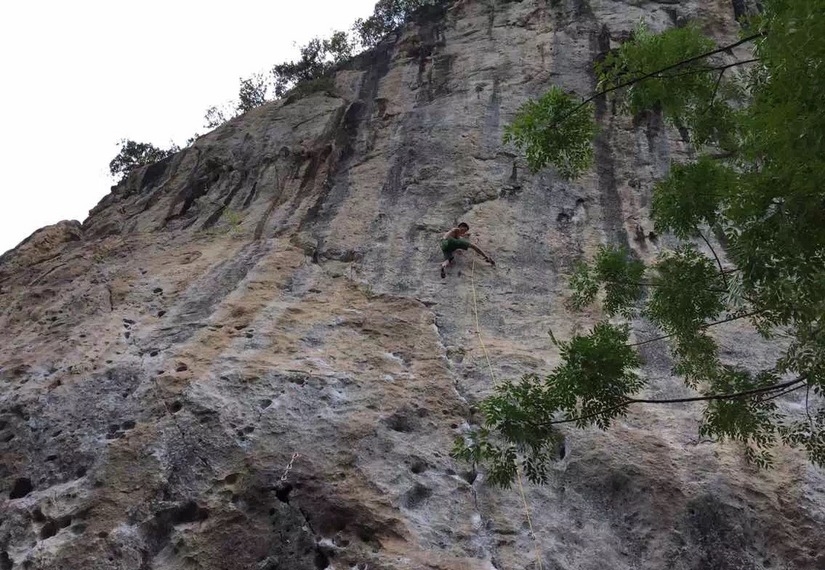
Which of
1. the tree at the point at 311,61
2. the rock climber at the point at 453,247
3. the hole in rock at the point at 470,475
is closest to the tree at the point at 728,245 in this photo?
the hole in rock at the point at 470,475

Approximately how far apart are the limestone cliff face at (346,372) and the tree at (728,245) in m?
0.61

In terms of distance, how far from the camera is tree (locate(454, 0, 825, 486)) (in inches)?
169

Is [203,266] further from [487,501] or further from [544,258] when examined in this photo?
[487,501]

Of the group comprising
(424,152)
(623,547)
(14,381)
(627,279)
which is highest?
(424,152)

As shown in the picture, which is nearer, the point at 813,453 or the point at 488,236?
the point at 813,453

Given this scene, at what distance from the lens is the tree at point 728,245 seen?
A: 430cm

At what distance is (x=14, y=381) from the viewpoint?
27.6 feet

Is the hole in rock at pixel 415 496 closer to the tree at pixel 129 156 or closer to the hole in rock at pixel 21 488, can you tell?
the hole in rock at pixel 21 488

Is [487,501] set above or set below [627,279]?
below

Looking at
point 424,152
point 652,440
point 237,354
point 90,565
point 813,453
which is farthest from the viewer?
point 424,152

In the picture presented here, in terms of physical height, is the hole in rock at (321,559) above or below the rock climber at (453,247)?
below

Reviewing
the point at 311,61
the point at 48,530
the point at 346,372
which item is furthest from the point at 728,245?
the point at 311,61

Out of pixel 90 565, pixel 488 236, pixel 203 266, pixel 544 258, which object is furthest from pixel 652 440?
pixel 203 266

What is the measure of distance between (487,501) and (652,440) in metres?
1.63
